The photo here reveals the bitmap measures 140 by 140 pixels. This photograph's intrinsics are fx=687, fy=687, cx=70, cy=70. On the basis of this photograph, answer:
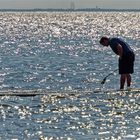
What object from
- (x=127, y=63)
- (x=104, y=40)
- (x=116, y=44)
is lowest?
(x=127, y=63)

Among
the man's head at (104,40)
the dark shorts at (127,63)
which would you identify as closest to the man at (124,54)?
the dark shorts at (127,63)

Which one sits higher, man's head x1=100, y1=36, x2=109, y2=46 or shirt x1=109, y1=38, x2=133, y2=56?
shirt x1=109, y1=38, x2=133, y2=56

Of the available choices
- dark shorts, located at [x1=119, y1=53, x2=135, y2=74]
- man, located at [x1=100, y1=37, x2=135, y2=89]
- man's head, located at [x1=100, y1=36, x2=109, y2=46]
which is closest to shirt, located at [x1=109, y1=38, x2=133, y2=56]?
man, located at [x1=100, y1=37, x2=135, y2=89]

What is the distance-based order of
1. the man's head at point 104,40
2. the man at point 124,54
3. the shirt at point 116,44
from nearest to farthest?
the man's head at point 104,40 → the shirt at point 116,44 → the man at point 124,54

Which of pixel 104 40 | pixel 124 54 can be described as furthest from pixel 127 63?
pixel 104 40

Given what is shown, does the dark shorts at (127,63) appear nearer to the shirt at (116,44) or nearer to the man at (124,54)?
the man at (124,54)

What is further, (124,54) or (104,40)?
(124,54)

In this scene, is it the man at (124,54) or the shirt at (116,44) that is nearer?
the shirt at (116,44)

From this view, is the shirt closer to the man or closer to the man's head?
the man

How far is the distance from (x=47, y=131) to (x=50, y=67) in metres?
21.9

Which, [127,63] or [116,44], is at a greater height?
[116,44]

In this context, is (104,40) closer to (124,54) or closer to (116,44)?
(116,44)

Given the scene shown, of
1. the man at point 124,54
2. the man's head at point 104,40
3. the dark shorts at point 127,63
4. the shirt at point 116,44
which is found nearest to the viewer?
the man's head at point 104,40

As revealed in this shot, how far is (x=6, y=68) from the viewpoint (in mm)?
38594
